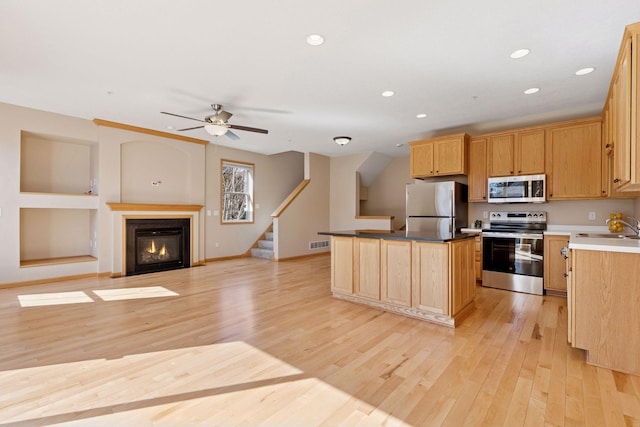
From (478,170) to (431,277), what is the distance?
2862mm

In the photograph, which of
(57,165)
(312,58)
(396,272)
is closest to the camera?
(312,58)

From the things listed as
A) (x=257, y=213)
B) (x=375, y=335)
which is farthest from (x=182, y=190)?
(x=375, y=335)

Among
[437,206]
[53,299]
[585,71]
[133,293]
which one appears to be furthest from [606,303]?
[53,299]

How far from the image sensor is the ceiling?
2.36 m

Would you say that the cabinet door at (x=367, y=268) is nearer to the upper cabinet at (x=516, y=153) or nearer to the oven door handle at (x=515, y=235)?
the oven door handle at (x=515, y=235)

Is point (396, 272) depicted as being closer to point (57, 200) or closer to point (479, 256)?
point (479, 256)

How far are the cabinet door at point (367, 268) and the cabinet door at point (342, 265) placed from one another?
0.09 m

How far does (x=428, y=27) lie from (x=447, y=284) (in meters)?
2.38

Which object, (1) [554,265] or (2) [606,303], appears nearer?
(2) [606,303]

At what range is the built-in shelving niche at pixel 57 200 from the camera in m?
5.01

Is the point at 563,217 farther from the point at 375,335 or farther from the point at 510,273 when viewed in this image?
the point at 375,335

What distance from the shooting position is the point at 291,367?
2.28m

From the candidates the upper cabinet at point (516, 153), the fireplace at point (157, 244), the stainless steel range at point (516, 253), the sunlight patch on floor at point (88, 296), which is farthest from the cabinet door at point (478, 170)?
the fireplace at point (157, 244)

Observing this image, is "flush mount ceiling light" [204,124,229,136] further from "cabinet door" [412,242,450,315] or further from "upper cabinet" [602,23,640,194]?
"upper cabinet" [602,23,640,194]
